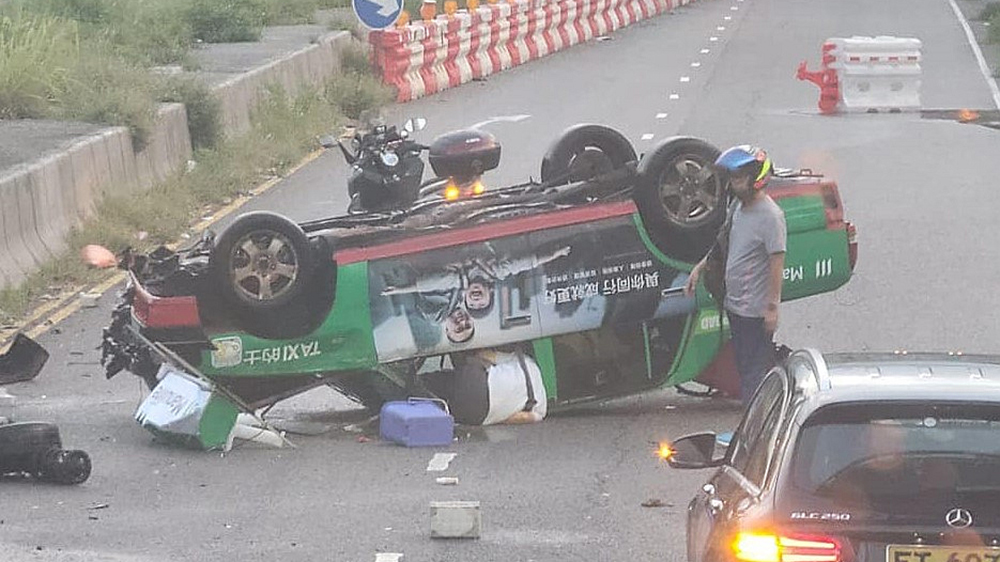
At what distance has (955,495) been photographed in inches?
229

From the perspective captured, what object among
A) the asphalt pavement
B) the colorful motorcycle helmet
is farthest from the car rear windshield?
the colorful motorcycle helmet

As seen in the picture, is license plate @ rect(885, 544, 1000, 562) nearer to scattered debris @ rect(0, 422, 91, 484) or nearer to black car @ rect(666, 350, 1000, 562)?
black car @ rect(666, 350, 1000, 562)

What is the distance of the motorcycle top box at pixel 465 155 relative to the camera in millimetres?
12586

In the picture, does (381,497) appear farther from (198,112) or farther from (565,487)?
(198,112)

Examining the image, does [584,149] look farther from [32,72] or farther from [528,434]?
[32,72]

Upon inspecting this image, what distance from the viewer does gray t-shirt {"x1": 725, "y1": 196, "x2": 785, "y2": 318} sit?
1088 cm

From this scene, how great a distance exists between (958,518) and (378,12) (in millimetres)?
21906

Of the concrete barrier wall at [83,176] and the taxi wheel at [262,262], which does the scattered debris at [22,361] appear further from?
the concrete barrier wall at [83,176]

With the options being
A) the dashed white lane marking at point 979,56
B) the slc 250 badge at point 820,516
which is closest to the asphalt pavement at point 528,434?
the slc 250 badge at point 820,516

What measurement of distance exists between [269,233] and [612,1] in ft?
105

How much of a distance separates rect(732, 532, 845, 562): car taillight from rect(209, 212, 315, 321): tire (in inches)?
A: 228

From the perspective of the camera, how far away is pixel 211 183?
21016 mm

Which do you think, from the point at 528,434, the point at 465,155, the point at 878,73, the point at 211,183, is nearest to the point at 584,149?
the point at 465,155

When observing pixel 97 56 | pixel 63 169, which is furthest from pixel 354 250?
pixel 97 56
